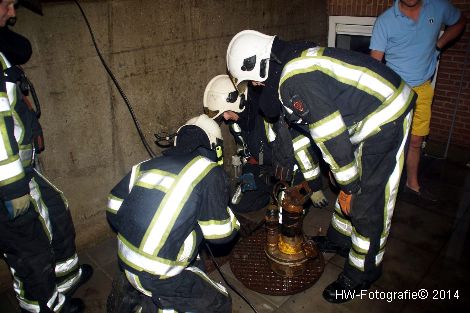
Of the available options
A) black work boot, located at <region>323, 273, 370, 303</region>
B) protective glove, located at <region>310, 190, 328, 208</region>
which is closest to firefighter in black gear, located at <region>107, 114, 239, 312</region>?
black work boot, located at <region>323, 273, 370, 303</region>

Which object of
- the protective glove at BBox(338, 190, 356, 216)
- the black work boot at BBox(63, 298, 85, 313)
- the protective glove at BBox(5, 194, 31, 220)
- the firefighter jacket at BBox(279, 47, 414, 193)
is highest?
Answer: the firefighter jacket at BBox(279, 47, 414, 193)

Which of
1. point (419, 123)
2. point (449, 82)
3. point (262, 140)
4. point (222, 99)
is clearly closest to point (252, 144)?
point (262, 140)

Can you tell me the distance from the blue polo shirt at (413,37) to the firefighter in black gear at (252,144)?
5.16 feet

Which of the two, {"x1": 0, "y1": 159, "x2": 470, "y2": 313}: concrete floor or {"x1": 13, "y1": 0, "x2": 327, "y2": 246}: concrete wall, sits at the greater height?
{"x1": 13, "y1": 0, "x2": 327, "y2": 246}: concrete wall

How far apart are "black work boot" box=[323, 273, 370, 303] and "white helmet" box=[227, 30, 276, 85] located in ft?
6.21

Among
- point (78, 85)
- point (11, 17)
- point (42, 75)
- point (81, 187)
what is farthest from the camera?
point (81, 187)

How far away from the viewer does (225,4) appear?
165 inches

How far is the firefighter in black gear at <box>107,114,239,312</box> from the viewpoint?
81.5 inches

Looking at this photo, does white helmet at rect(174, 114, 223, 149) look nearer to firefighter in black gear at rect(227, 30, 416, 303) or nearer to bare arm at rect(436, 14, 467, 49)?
firefighter in black gear at rect(227, 30, 416, 303)

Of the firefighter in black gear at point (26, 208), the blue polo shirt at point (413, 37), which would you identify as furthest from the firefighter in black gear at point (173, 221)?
the blue polo shirt at point (413, 37)

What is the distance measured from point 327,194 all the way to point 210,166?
284 cm

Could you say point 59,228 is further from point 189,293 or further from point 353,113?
point 353,113

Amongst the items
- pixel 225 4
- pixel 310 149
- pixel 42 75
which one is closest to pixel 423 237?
pixel 310 149

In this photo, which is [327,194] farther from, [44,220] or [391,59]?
[44,220]
